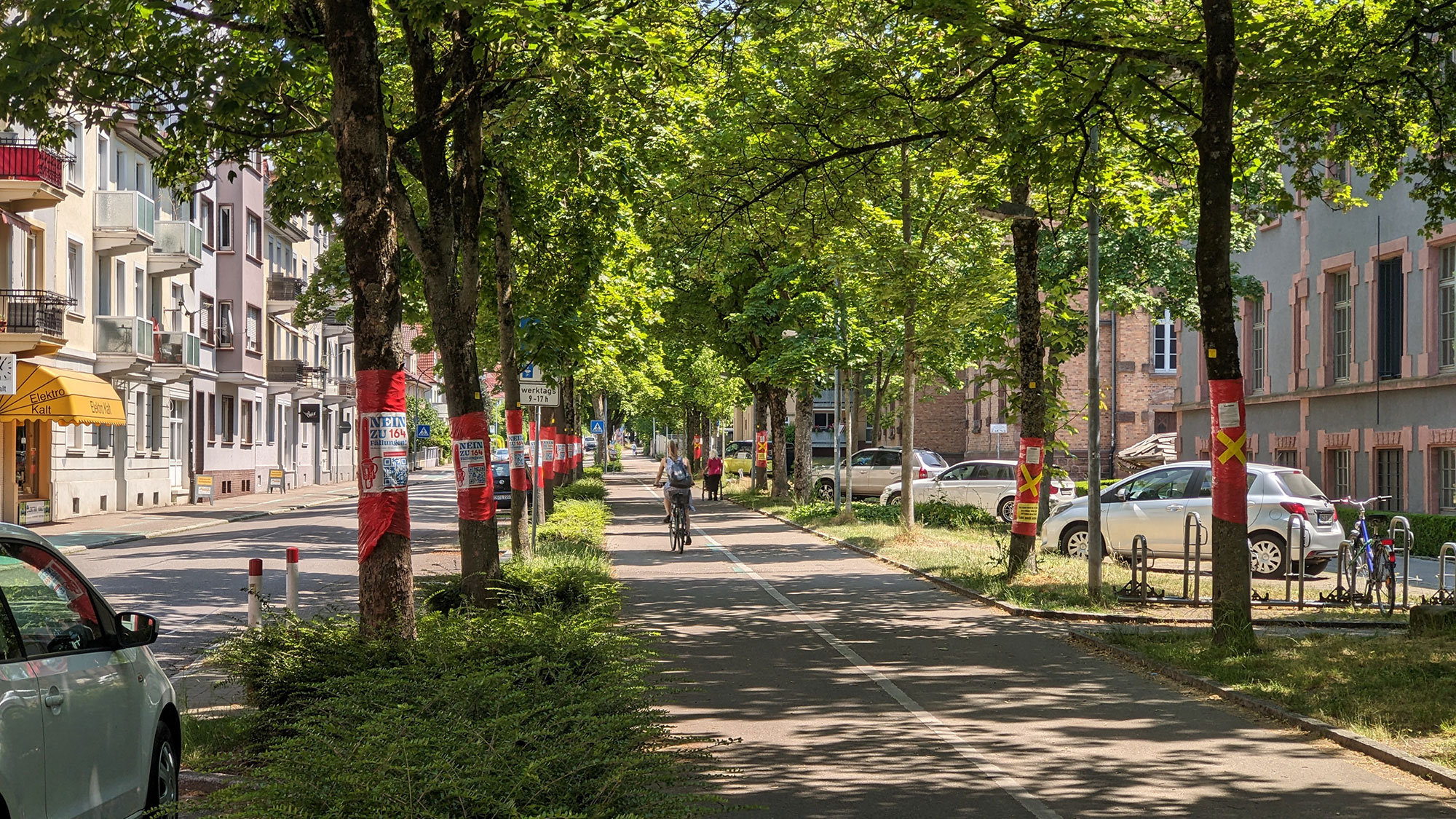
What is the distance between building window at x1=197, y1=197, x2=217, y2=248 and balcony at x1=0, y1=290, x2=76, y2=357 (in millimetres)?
17047

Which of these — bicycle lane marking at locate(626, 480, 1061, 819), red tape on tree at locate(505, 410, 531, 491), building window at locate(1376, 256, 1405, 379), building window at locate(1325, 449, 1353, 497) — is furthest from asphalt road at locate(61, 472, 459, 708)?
building window at locate(1376, 256, 1405, 379)

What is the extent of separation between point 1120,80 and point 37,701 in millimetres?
12139

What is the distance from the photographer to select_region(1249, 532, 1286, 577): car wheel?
20859 mm

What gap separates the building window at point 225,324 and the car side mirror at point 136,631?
166ft

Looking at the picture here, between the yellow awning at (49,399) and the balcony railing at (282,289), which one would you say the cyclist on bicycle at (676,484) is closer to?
the yellow awning at (49,399)

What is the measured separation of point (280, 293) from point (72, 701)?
57693mm

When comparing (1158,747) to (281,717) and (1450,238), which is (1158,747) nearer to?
(281,717)

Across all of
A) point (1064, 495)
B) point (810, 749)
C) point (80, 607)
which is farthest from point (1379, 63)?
point (1064, 495)

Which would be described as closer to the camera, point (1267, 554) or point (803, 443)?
point (1267, 554)

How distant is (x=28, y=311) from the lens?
3397 cm

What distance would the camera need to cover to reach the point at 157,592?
18.8m

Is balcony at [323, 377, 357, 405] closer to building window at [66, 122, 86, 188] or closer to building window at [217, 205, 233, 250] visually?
building window at [217, 205, 233, 250]

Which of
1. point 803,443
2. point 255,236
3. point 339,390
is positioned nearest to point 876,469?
point 803,443

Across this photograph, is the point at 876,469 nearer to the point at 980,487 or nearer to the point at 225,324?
the point at 980,487
